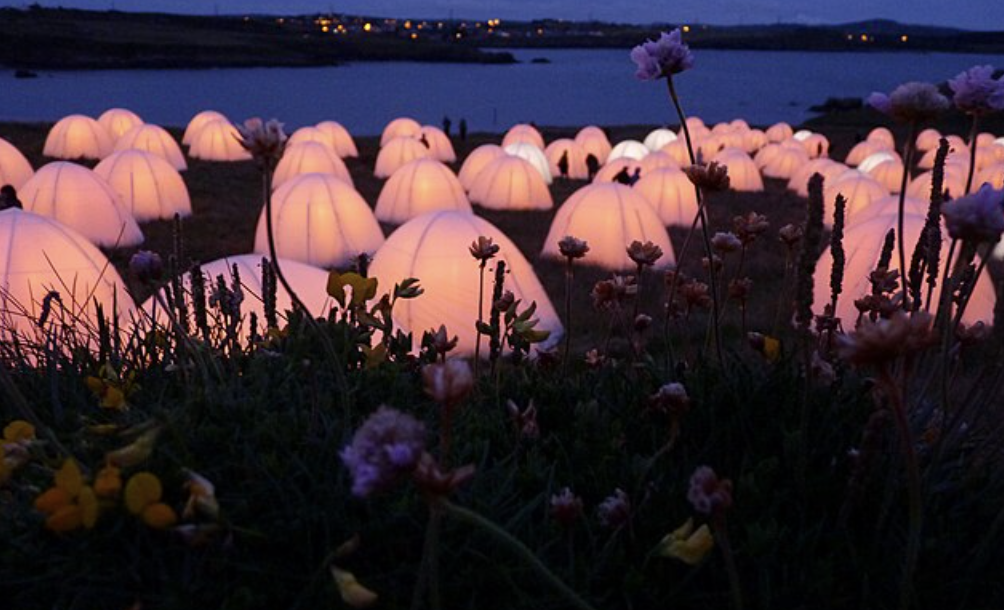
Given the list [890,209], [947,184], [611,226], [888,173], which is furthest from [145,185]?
[888,173]

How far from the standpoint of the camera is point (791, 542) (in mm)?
1941

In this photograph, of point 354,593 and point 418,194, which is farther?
point 418,194

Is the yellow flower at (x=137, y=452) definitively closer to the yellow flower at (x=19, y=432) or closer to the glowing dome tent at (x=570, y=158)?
the yellow flower at (x=19, y=432)

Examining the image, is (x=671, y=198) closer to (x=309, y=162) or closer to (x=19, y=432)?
(x=309, y=162)

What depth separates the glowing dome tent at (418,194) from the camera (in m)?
17.1

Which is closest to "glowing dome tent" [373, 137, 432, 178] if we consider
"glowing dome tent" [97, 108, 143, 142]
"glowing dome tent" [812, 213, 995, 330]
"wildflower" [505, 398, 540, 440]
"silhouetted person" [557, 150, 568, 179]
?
"silhouetted person" [557, 150, 568, 179]

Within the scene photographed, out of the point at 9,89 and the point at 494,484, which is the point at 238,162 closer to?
the point at 494,484

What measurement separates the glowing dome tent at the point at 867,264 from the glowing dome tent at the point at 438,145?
1942 cm

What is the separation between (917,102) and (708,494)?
1196 mm

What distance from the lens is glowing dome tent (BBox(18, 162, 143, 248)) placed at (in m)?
13.5

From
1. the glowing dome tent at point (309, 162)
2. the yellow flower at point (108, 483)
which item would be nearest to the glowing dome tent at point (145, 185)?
the glowing dome tent at point (309, 162)

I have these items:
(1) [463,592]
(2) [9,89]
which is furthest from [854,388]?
(2) [9,89]

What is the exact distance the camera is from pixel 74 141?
25703mm

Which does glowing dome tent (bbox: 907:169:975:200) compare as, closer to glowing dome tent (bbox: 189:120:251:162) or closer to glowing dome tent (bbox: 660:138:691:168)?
glowing dome tent (bbox: 660:138:691:168)
